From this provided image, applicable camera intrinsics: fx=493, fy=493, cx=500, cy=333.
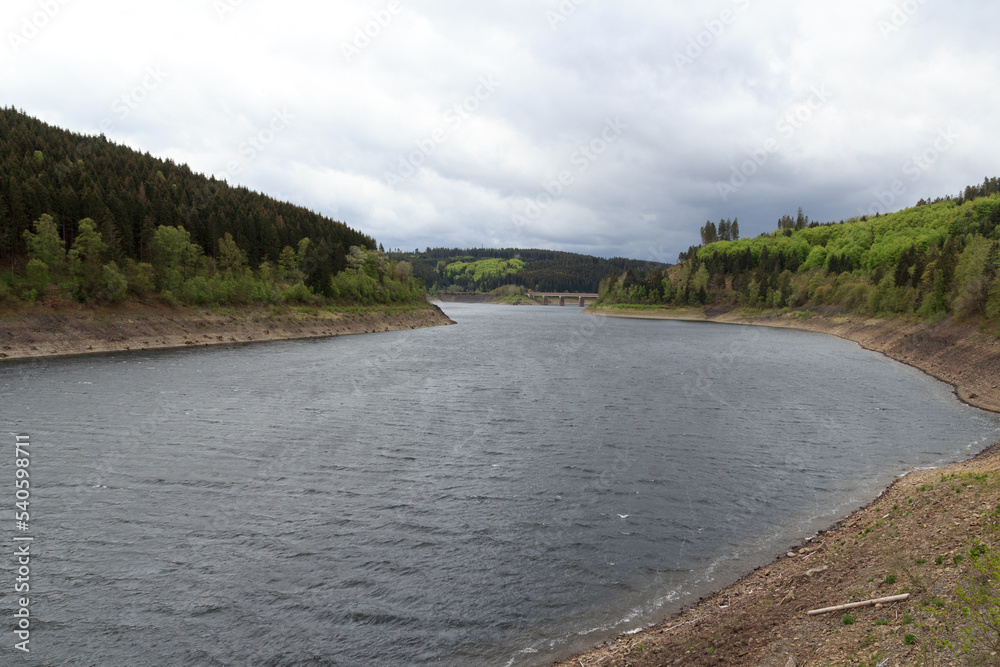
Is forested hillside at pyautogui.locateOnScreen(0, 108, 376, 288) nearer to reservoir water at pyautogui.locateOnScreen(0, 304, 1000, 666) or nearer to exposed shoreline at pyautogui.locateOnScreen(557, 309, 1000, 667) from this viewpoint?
reservoir water at pyautogui.locateOnScreen(0, 304, 1000, 666)

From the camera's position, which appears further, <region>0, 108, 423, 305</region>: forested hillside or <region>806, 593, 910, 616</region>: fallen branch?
<region>0, 108, 423, 305</region>: forested hillside

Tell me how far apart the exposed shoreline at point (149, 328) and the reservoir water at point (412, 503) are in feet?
53.8

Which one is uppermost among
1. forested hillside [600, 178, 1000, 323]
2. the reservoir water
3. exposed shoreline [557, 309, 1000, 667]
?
forested hillside [600, 178, 1000, 323]

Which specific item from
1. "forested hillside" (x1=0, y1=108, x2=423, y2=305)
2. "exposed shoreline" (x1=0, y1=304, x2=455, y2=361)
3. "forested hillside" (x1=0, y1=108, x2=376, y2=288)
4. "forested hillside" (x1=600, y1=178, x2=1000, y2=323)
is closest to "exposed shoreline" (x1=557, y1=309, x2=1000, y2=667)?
"forested hillside" (x1=600, y1=178, x2=1000, y2=323)

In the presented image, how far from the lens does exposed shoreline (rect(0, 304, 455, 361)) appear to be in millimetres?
56625

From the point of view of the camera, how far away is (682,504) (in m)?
19.2

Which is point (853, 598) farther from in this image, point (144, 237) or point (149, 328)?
point (144, 237)

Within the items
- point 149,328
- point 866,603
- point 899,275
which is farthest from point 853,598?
point 899,275

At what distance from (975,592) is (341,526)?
16439 millimetres

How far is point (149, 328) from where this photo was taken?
6850 centimetres

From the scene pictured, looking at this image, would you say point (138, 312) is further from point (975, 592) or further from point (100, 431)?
point (975, 592)

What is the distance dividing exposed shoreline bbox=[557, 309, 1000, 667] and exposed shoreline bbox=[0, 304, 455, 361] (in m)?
70.0

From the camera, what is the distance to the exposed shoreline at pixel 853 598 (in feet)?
29.0

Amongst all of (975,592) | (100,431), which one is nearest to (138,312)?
(100,431)
